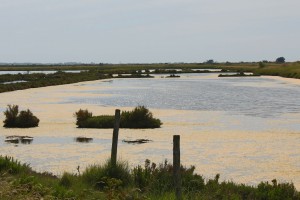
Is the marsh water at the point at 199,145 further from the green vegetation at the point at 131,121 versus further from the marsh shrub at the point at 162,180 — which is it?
the marsh shrub at the point at 162,180

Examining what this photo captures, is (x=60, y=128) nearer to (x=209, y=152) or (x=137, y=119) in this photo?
(x=137, y=119)

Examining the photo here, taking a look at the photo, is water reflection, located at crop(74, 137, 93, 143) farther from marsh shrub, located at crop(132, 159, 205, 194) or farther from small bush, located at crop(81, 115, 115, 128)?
marsh shrub, located at crop(132, 159, 205, 194)

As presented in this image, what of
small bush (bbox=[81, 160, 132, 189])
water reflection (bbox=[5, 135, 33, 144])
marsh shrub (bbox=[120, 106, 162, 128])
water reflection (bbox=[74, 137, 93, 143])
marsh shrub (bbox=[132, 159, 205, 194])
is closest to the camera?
marsh shrub (bbox=[132, 159, 205, 194])

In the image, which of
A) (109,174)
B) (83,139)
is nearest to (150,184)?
(109,174)

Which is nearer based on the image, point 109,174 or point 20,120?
point 109,174

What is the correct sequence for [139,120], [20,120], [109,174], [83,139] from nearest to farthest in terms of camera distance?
[109,174], [83,139], [139,120], [20,120]

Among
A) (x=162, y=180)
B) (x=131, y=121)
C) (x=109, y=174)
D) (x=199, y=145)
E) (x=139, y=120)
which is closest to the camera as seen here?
(x=162, y=180)

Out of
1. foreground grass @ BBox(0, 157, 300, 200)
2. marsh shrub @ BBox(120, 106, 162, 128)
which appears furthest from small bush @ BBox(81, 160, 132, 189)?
marsh shrub @ BBox(120, 106, 162, 128)

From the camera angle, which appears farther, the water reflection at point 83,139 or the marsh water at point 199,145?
the water reflection at point 83,139

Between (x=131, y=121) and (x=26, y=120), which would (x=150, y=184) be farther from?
(x=26, y=120)

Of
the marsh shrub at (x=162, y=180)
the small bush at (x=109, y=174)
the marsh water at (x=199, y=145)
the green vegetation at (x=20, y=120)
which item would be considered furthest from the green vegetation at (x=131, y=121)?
the small bush at (x=109, y=174)

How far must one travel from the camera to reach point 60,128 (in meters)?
23.2

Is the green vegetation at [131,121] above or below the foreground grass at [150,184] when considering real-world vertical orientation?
below

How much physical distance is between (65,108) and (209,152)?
1886 centimetres
